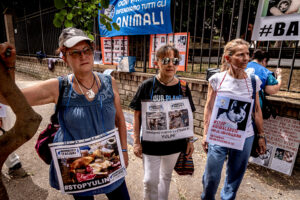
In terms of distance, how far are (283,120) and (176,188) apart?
6.56 feet

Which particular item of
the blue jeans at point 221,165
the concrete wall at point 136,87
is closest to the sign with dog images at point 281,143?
the concrete wall at point 136,87

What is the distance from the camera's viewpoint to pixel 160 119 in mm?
1914

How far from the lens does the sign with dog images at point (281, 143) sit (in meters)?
2.92

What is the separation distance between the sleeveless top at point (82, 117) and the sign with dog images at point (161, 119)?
1.59 feet

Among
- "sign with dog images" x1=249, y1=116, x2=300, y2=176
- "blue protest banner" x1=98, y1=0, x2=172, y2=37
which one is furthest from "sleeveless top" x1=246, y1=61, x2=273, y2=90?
"blue protest banner" x1=98, y1=0, x2=172, y2=37

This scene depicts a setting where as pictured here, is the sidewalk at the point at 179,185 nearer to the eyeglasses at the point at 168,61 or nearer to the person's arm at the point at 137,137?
the person's arm at the point at 137,137

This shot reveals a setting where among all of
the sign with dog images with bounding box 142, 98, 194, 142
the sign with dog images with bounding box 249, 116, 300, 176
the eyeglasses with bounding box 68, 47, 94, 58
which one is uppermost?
the eyeglasses with bounding box 68, 47, 94, 58

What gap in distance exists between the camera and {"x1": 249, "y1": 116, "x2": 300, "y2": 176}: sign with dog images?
2.92m

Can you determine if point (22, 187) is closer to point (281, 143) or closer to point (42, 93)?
point (42, 93)

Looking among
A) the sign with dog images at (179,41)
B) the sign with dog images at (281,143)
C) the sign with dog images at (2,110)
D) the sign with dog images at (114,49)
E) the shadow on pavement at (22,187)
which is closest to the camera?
the shadow on pavement at (22,187)

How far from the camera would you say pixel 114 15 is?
597cm

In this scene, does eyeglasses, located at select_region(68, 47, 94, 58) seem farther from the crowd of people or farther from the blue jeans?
the blue jeans

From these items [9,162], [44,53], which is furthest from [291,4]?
[44,53]

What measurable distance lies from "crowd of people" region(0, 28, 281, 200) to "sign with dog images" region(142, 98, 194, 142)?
10 millimetres
